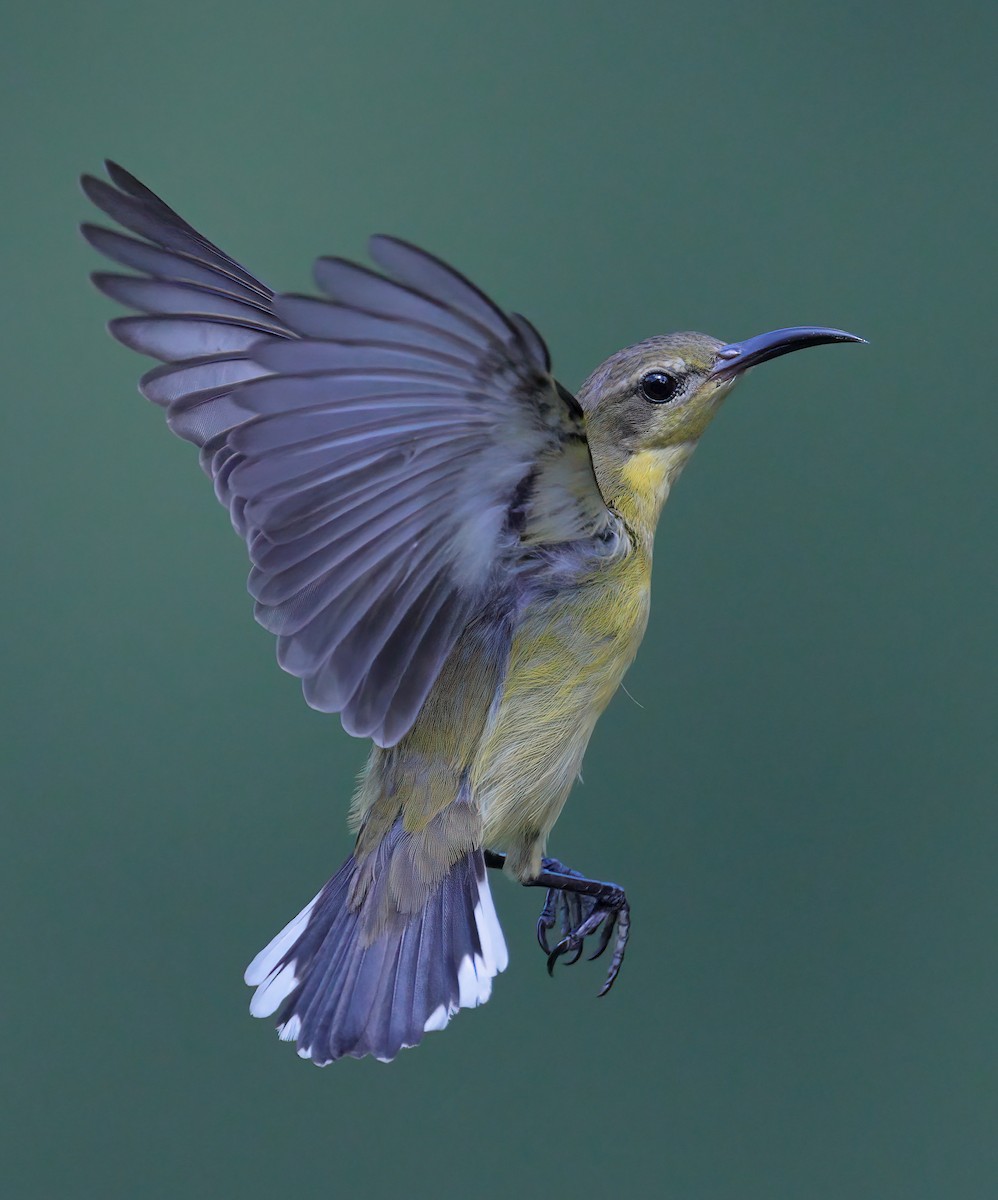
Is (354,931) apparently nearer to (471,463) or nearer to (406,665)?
(406,665)

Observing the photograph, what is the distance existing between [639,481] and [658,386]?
5.6 inches

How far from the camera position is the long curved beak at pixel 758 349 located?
191cm

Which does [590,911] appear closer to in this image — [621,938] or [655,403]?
[621,938]

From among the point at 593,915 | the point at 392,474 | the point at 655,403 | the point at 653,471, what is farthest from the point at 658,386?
the point at 593,915

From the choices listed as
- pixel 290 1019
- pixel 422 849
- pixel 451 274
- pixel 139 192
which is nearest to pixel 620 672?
pixel 422 849

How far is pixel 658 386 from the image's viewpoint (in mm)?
1956

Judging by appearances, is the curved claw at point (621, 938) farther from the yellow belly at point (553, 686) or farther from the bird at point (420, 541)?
the yellow belly at point (553, 686)

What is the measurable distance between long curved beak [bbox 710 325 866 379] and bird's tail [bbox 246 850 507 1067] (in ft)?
2.61

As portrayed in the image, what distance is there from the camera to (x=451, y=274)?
1314mm

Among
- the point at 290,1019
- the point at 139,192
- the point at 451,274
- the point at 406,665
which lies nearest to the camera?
the point at 451,274

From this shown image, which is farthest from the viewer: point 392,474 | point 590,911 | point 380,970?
point 590,911

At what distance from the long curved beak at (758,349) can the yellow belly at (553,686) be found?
311mm

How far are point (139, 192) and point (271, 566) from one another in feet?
2.35

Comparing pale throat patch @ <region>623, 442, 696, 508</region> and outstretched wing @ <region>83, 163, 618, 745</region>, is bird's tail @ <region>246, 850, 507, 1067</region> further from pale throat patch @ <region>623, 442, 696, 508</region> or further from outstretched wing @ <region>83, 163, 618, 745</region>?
pale throat patch @ <region>623, 442, 696, 508</region>
